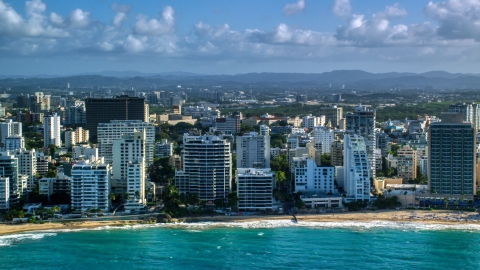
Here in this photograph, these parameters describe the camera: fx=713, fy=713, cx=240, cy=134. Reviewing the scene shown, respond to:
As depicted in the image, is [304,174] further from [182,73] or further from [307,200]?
[182,73]

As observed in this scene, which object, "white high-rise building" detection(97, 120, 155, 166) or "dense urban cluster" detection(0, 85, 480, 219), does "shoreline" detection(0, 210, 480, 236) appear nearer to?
"dense urban cluster" detection(0, 85, 480, 219)

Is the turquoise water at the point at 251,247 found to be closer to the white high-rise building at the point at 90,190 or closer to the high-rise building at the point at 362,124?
the white high-rise building at the point at 90,190

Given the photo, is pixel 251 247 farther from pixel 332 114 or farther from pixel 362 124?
pixel 332 114

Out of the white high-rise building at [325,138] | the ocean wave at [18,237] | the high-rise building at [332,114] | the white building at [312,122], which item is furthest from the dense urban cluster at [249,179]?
the high-rise building at [332,114]

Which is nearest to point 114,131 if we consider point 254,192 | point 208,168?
point 208,168

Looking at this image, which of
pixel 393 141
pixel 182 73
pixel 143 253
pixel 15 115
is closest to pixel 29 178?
pixel 143 253

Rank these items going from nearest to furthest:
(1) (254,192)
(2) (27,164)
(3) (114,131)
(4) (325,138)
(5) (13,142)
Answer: (1) (254,192) → (2) (27,164) → (5) (13,142) → (4) (325,138) → (3) (114,131)
